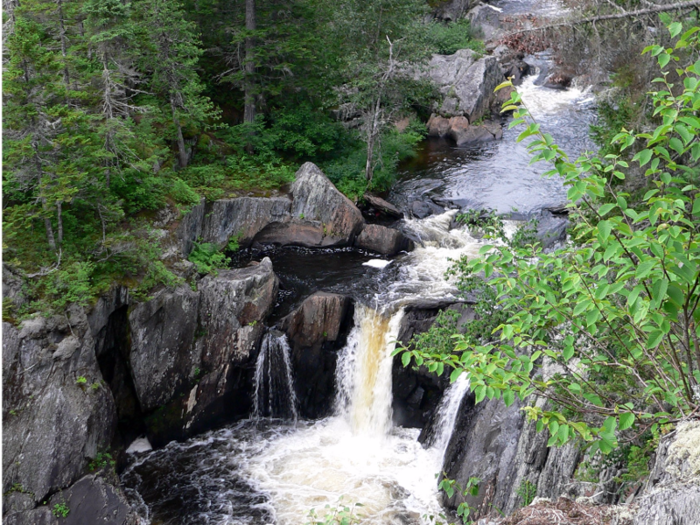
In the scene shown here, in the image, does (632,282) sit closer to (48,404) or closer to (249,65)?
(48,404)

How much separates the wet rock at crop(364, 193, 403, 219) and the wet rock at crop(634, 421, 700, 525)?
16.4 metres

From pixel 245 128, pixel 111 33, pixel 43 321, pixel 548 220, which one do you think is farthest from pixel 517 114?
pixel 245 128

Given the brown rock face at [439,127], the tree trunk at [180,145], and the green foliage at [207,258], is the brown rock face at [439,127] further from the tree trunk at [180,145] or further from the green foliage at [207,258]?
the green foliage at [207,258]

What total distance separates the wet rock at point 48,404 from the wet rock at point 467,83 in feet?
72.7

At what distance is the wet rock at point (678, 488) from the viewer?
384 cm

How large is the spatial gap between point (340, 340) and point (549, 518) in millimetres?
10160

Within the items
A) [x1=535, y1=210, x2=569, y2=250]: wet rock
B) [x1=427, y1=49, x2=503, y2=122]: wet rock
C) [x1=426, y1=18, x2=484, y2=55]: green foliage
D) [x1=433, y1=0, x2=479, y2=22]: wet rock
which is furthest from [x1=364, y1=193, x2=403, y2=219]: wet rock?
[x1=433, y1=0, x2=479, y2=22]: wet rock

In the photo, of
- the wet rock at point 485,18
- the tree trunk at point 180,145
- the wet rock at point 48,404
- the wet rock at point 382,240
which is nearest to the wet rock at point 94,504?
the wet rock at point 48,404

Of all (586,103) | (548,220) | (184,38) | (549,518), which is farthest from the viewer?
(586,103)

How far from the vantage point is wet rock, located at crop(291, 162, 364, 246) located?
1872cm

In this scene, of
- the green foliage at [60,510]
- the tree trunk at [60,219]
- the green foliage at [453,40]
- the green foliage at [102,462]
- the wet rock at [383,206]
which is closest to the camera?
the green foliage at [60,510]

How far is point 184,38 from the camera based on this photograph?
58.9 ft

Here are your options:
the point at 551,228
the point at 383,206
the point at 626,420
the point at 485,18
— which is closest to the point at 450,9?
the point at 485,18

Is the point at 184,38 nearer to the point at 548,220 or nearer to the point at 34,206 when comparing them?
the point at 34,206
